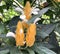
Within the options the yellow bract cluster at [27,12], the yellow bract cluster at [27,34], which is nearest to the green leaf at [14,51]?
the yellow bract cluster at [27,34]

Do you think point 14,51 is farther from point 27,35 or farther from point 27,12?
point 27,12

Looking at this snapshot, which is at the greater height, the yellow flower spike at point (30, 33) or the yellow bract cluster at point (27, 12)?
the yellow bract cluster at point (27, 12)

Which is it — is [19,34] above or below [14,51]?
above

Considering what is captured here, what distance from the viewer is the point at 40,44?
54.7 inches

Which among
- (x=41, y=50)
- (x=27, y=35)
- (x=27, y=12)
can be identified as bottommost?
(x=41, y=50)

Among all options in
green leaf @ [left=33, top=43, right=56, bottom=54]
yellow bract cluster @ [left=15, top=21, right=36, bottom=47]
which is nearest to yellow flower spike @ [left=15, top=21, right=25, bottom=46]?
yellow bract cluster @ [left=15, top=21, right=36, bottom=47]

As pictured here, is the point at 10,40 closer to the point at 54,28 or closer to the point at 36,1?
the point at 54,28

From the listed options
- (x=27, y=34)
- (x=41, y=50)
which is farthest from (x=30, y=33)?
(x=41, y=50)

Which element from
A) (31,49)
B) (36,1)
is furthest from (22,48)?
(36,1)

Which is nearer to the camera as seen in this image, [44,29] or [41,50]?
[41,50]

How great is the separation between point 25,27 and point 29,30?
9 centimetres

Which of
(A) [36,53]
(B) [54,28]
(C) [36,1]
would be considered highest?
(C) [36,1]

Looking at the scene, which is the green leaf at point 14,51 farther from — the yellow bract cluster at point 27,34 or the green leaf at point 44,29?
the green leaf at point 44,29

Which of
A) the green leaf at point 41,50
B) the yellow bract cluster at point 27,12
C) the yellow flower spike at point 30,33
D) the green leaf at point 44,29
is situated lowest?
the green leaf at point 41,50
